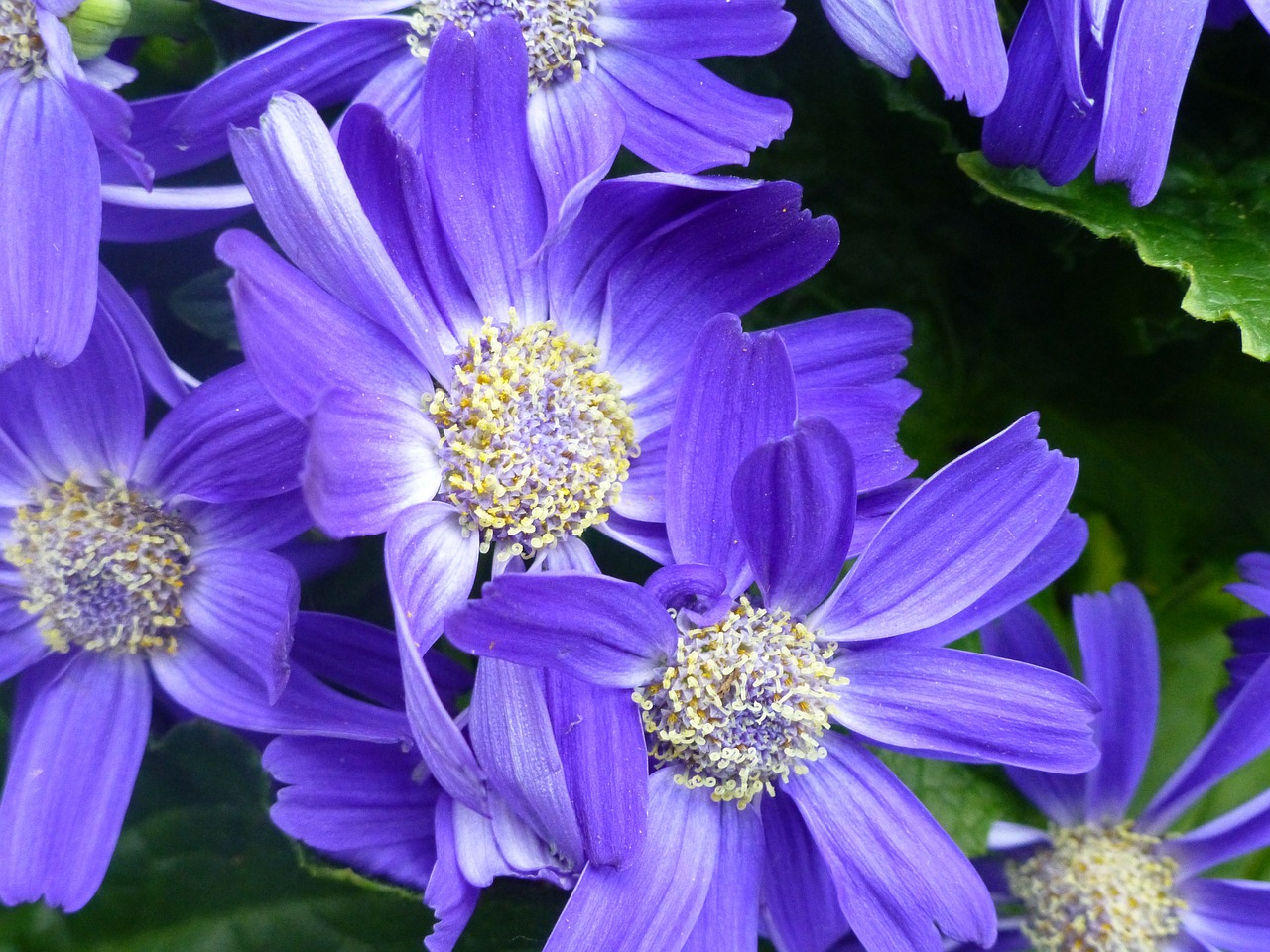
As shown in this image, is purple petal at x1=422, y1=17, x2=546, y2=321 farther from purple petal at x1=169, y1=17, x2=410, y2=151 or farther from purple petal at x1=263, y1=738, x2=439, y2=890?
purple petal at x1=263, y1=738, x2=439, y2=890

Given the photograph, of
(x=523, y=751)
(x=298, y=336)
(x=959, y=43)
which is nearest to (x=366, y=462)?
(x=298, y=336)

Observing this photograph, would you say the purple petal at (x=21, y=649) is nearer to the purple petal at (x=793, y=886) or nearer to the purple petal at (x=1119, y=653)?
the purple petal at (x=793, y=886)

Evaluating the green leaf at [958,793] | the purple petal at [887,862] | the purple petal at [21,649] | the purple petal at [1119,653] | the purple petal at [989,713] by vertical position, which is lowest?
the green leaf at [958,793]

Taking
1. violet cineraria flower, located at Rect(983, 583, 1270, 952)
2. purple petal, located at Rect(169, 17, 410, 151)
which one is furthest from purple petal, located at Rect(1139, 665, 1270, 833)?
purple petal, located at Rect(169, 17, 410, 151)

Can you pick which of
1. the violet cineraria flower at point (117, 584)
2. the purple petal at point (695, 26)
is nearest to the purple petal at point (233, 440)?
the violet cineraria flower at point (117, 584)

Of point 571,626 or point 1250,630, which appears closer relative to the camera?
point 571,626

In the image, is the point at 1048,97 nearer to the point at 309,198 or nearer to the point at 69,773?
the point at 309,198
